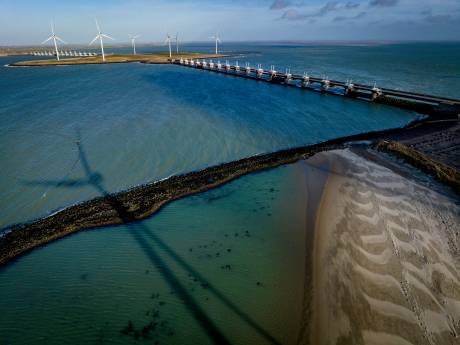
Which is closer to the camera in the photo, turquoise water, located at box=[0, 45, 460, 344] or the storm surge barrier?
turquoise water, located at box=[0, 45, 460, 344]

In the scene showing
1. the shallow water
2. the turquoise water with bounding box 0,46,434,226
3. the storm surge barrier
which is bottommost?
the shallow water

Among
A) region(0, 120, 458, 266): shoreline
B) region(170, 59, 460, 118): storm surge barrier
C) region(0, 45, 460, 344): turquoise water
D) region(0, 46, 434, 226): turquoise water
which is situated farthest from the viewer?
region(170, 59, 460, 118): storm surge barrier

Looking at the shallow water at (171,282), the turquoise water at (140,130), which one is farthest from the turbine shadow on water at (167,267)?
the turquoise water at (140,130)

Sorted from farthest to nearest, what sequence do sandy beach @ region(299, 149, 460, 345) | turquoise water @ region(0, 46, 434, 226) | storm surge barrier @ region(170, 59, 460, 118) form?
1. storm surge barrier @ region(170, 59, 460, 118)
2. turquoise water @ region(0, 46, 434, 226)
3. sandy beach @ region(299, 149, 460, 345)

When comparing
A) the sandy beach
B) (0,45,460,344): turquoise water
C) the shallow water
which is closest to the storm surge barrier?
(0,45,460,344): turquoise water

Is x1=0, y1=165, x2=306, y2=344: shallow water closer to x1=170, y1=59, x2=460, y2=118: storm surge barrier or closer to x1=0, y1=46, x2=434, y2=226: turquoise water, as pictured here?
x1=0, y1=46, x2=434, y2=226: turquoise water

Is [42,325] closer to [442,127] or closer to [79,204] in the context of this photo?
[79,204]

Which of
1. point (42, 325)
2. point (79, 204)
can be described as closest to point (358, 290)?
point (42, 325)
